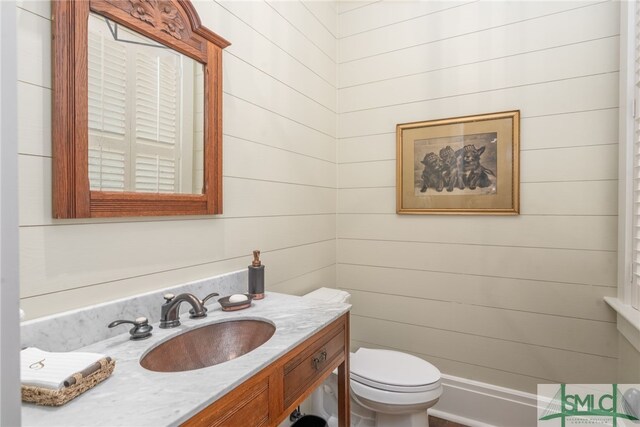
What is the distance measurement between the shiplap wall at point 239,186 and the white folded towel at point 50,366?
18 cm

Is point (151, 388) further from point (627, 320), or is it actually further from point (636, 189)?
point (636, 189)

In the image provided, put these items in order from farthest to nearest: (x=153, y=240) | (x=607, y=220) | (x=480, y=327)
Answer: (x=480, y=327), (x=607, y=220), (x=153, y=240)

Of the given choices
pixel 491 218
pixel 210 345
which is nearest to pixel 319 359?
pixel 210 345

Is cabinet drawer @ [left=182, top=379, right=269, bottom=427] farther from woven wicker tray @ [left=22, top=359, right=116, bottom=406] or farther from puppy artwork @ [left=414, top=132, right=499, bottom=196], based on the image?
puppy artwork @ [left=414, top=132, right=499, bottom=196]

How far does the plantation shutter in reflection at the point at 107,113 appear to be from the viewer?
1000 millimetres

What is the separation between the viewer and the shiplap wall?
0.89 metres

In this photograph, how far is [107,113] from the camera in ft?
3.42

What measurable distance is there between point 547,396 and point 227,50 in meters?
2.46

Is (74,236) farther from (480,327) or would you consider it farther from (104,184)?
(480,327)

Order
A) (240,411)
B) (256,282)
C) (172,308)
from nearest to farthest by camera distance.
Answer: (240,411) < (172,308) < (256,282)

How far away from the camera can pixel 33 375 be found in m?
0.69

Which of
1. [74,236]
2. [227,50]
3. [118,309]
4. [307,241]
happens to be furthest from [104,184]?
[307,241]

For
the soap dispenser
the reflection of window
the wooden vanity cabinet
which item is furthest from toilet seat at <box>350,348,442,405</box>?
the reflection of window

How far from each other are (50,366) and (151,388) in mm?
214
